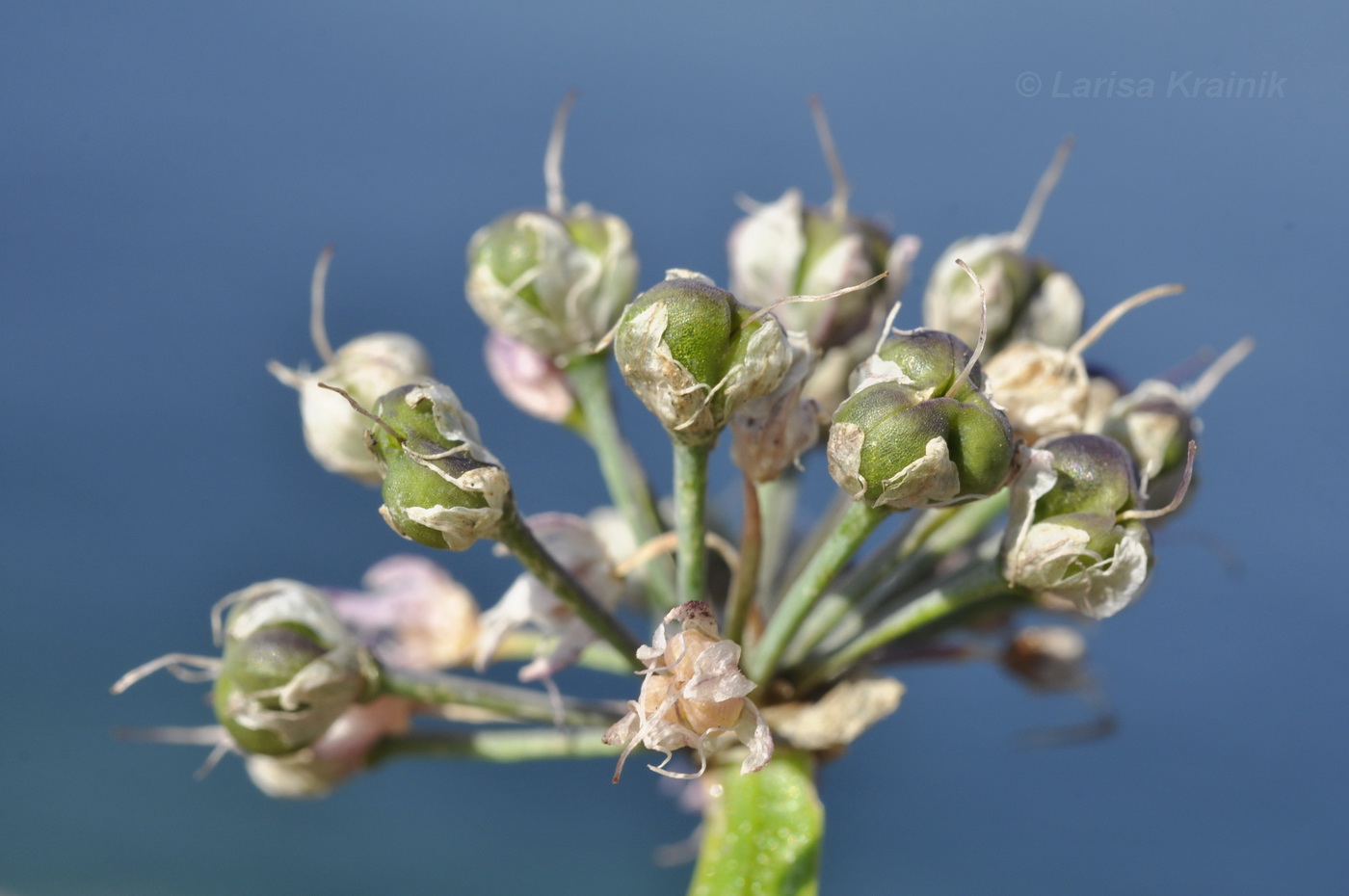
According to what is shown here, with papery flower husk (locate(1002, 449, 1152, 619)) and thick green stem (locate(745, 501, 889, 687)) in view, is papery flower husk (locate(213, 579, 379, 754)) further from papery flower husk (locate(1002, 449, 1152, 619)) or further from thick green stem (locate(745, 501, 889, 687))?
papery flower husk (locate(1002, 449, 1152, 619))

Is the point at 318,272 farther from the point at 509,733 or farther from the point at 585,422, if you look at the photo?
the point at 509,733

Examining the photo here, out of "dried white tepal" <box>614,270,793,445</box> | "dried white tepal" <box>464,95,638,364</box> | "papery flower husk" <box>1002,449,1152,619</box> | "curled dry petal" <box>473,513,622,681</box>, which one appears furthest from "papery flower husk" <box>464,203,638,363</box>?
"papery flower husk" <box>1002,449,1152,619</box>

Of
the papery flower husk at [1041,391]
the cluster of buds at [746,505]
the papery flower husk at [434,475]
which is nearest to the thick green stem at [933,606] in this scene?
the cluster of buds at [746,505]

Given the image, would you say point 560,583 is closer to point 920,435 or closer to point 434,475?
point 434,475

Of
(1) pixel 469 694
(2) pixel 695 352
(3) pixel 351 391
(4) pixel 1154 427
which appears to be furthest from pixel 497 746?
(4) pixel 1154 427

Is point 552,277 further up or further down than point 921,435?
further up

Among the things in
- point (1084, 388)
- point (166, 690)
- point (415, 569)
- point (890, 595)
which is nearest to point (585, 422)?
point (415, 569)
